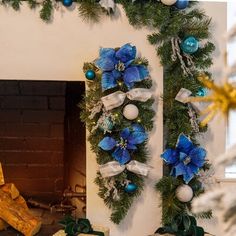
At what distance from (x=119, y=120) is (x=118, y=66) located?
222 millimetres

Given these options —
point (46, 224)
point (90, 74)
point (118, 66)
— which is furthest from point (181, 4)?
point (46, 224)

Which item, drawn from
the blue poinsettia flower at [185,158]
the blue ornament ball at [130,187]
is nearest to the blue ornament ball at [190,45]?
the blue poinsettia flower at [185,158]

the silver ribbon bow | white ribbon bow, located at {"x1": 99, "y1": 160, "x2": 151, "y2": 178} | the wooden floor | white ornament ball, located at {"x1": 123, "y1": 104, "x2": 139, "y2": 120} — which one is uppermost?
the silver ribbon bow

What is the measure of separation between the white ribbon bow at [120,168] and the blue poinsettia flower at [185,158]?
0.10 meters

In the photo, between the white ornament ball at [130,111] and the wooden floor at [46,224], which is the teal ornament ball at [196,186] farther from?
the wooden floor at [46,224]

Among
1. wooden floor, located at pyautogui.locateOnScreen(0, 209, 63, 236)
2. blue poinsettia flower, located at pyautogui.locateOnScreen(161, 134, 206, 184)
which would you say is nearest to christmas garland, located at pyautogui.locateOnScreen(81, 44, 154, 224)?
blue poinsettia flower, located at pyautogui.locateOnScreen(161, 134, 206, 184)

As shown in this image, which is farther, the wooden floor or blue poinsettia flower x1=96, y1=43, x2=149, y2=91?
the wooden floor

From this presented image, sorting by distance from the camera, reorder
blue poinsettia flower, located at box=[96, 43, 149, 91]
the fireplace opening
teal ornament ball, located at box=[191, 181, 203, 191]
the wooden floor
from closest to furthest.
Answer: blue poinsettia flower, located at box=[96, 43, 149, 91], teal ornament ball, located at box=[191, 181, 203, 191], the wooden floor, the fireplace opening

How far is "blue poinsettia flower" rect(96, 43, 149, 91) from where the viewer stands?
1.60 meters

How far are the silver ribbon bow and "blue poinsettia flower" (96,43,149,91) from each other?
34 mm

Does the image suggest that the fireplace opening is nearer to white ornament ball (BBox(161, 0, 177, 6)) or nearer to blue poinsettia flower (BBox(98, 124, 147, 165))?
blue poinsettia flower (BBox(98, 124, 147, 165))

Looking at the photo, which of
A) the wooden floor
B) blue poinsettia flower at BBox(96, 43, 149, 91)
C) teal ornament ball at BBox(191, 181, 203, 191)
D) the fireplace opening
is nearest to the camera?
blue poinsettia flower at BBox(96, 43, 149, 91)

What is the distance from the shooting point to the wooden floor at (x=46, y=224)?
189 cm

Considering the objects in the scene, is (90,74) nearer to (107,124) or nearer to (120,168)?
(107,124)
